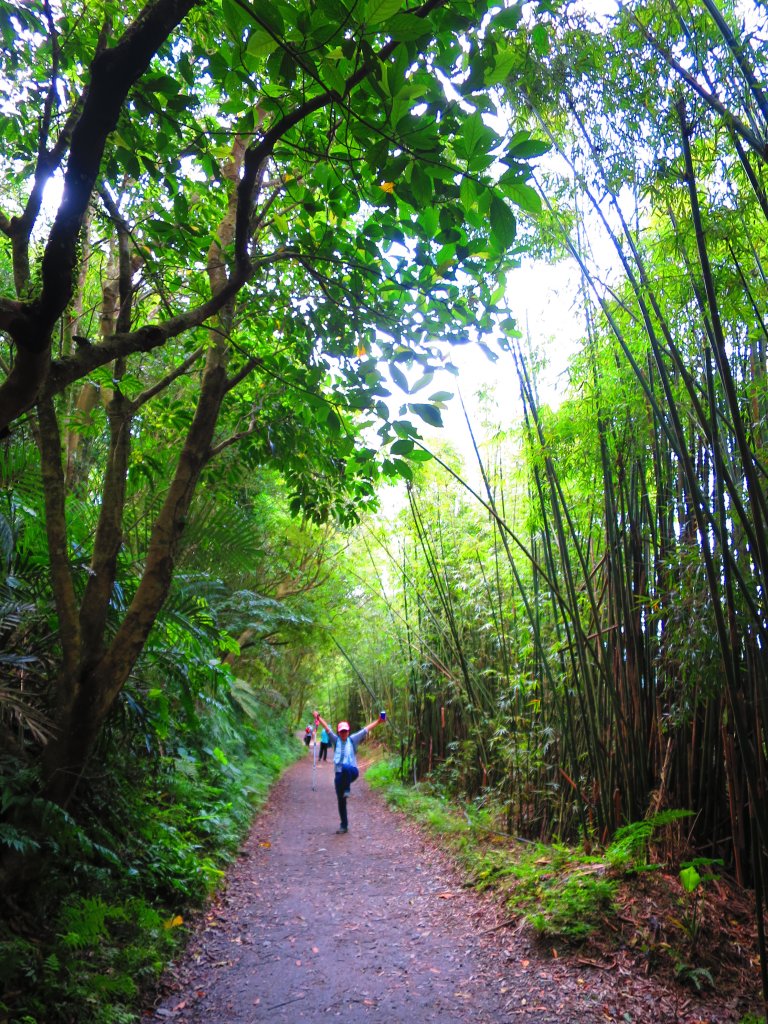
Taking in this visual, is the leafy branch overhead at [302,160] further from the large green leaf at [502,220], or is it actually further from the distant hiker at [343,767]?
the distant hiker at [343,767]

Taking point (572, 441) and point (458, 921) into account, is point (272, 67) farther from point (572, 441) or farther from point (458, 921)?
point (458, 921)

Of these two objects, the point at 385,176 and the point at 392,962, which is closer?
the point at 385,176

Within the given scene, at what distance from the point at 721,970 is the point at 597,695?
1.56 metres

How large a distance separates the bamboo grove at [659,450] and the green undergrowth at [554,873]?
0.78 ft

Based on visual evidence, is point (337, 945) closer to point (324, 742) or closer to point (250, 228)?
point (250, 228)

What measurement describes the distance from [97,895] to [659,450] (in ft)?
11.9

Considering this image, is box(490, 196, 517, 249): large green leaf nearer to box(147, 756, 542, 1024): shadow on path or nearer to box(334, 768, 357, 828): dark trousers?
box(147, 756, 542, 1024): shadow on path

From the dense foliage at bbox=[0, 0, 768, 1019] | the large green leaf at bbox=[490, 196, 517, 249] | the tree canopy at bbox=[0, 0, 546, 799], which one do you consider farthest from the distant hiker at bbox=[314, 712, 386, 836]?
the large green leaf at bbox=[490, 196, 517, 249]

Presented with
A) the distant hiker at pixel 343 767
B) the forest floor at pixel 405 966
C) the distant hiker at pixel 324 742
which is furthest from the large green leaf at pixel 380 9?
the distant hiker at pixel 324 742

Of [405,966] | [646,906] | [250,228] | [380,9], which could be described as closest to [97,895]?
[405,966]

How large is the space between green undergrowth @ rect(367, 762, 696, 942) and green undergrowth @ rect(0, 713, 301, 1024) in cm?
184

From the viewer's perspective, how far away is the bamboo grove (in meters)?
2.54

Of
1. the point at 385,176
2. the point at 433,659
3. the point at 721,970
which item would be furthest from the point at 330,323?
the point at 433,659

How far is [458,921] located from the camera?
3836mm
